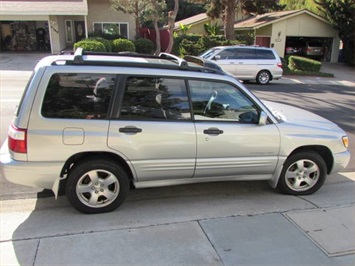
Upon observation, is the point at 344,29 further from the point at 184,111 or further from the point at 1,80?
the point at 184,111

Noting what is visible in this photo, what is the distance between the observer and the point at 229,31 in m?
24.8

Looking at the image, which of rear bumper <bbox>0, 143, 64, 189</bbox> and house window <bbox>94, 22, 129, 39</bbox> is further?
house window <bbox>94, 22, 129, 39</bbox>

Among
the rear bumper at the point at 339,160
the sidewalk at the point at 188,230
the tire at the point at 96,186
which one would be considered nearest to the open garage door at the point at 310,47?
the rear bumper at the point at 339,160

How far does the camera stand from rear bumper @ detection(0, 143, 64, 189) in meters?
3.43

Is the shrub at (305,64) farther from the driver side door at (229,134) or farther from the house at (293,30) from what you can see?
the driver side door at (229,134)

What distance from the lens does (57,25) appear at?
24.1 meters

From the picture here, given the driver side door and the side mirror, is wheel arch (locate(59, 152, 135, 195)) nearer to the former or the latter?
the driver side door

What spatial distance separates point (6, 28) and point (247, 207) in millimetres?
28949

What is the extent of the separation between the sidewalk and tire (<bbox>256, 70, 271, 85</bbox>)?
1251 centimetres

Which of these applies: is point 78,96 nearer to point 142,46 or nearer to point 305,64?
point 305,64

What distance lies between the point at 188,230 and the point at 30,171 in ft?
5.64

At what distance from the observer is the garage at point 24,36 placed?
27203 mm

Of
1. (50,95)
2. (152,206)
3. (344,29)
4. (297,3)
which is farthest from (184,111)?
(297,3)

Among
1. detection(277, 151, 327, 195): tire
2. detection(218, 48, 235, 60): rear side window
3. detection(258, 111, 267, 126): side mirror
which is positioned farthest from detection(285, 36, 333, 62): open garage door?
detection(258, 111, 267, 126): side mirror
